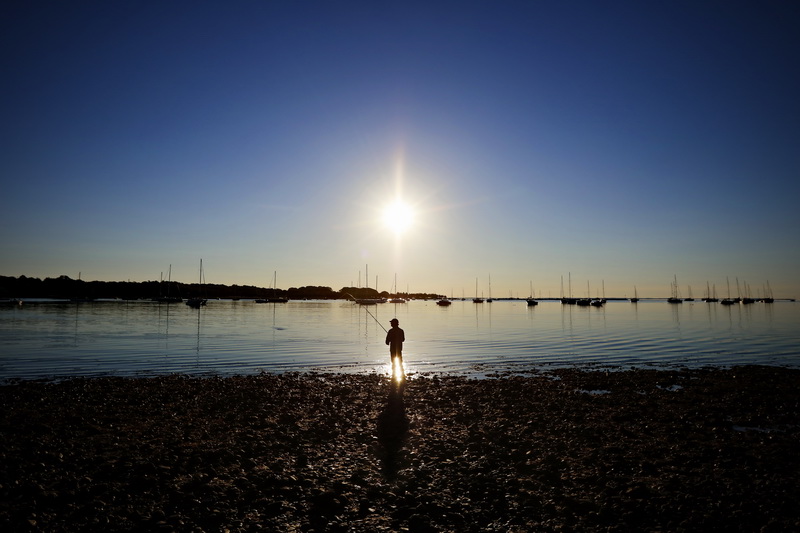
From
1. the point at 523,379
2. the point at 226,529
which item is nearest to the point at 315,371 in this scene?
the point at 523,379

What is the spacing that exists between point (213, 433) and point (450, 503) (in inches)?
318

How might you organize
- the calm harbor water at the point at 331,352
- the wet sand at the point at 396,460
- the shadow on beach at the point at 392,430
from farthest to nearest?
the calm harbor water at the point at 331,352 → the shadow on beach at the point at 392,430 → the wet sand at the point at 396,460

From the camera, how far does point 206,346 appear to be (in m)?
40.8

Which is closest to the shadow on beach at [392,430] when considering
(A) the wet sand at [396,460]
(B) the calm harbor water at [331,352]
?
(A) the wet sand at [396,460]

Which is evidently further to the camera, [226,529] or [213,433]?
[213,433]

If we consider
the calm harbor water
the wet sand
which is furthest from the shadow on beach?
the calm harbor water

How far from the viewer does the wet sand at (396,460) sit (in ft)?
27.3

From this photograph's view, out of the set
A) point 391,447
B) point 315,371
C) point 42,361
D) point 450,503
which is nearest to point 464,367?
point 315,371

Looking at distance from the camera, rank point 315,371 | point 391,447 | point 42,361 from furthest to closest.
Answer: point 42,361 < point 315,371 < point 391,447

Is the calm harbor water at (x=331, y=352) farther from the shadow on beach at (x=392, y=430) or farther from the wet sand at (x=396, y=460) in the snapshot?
the wet sand at (x=396, y=460)

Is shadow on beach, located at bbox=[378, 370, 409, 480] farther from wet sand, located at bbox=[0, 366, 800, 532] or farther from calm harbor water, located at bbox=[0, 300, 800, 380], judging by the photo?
calm harbor water, located at bbox=[0, 300, 800, 380]

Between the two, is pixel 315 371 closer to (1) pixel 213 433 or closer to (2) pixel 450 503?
(1) pixel 213 433

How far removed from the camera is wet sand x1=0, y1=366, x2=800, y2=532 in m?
8.34

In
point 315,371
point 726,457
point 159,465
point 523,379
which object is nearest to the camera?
point 159,465
